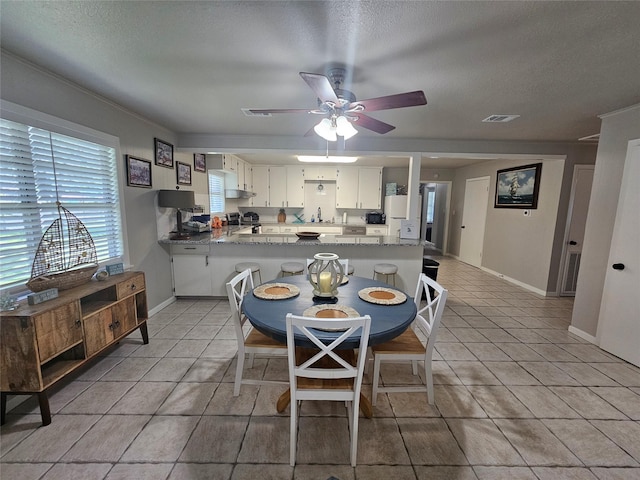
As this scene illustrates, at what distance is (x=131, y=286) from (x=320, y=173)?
15.0ft

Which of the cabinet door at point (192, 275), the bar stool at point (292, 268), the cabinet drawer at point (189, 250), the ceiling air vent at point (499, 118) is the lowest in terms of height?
the cabinet door at point (192, 275)

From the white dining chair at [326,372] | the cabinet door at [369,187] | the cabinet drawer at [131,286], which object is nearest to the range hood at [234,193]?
the cabinet door at [369,187]

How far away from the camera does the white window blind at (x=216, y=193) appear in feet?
15.8

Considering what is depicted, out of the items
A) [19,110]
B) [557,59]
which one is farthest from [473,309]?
[19,110]

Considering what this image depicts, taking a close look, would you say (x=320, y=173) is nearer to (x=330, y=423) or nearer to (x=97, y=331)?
(x=97, y=331)

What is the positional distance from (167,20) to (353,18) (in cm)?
95

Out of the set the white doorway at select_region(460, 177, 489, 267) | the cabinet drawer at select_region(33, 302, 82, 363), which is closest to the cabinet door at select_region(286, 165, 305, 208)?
the white doorway at select_region(460, 177, 489, 267)

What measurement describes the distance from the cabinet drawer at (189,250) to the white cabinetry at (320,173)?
3.27 meters

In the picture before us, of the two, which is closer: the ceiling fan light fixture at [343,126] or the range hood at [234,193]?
the ceiling fan light fixture at [343,126]

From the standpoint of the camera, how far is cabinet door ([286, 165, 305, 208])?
617 centimetres

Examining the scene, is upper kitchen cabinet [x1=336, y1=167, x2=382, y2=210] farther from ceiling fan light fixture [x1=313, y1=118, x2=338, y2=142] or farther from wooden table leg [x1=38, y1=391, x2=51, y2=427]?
wooden table leg [x1=38, y1=391, x2=51, y2=427]

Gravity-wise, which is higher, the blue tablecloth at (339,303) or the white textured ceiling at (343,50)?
the white textured ceiling at (343,50)

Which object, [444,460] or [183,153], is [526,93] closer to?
[444,460]

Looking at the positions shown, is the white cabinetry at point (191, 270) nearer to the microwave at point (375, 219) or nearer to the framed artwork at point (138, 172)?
the framed artwork at point (138, 172)
